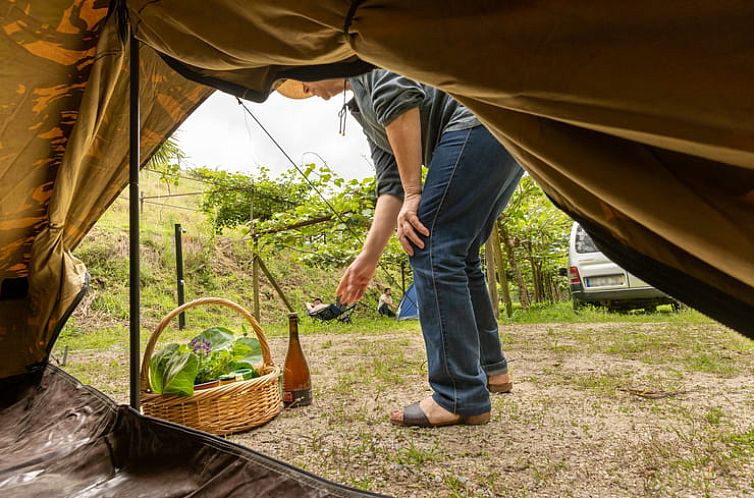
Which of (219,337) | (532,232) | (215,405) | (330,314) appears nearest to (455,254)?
(215,405)

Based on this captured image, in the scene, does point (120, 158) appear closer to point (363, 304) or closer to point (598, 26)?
point (598, 26)

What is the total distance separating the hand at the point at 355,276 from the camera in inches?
44.4

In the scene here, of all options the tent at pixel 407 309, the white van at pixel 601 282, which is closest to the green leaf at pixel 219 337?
the white van at pixel 601 282

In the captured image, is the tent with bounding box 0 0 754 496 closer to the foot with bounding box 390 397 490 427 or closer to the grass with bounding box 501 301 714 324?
the foot with bounding box 390 397 490 427

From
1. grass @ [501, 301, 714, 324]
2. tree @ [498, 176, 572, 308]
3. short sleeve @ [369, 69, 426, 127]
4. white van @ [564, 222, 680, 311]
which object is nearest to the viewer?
short sleeve @ [369, 69, 426, 127]

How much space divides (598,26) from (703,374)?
157 cm

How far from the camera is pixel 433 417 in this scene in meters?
1.04

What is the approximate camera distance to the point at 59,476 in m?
0.88

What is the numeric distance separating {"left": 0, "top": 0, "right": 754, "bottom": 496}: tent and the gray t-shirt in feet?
0.76

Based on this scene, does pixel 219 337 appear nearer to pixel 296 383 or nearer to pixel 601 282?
pixel 296 383

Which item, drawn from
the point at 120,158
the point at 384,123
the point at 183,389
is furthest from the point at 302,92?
the point at 183,389

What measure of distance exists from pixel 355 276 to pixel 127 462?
25.5 inches

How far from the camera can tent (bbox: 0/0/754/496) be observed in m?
0.35

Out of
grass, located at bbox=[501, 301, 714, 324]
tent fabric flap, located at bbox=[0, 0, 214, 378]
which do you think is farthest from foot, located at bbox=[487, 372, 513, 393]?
grass, located at bbox=[501, 301, 714, 324]
